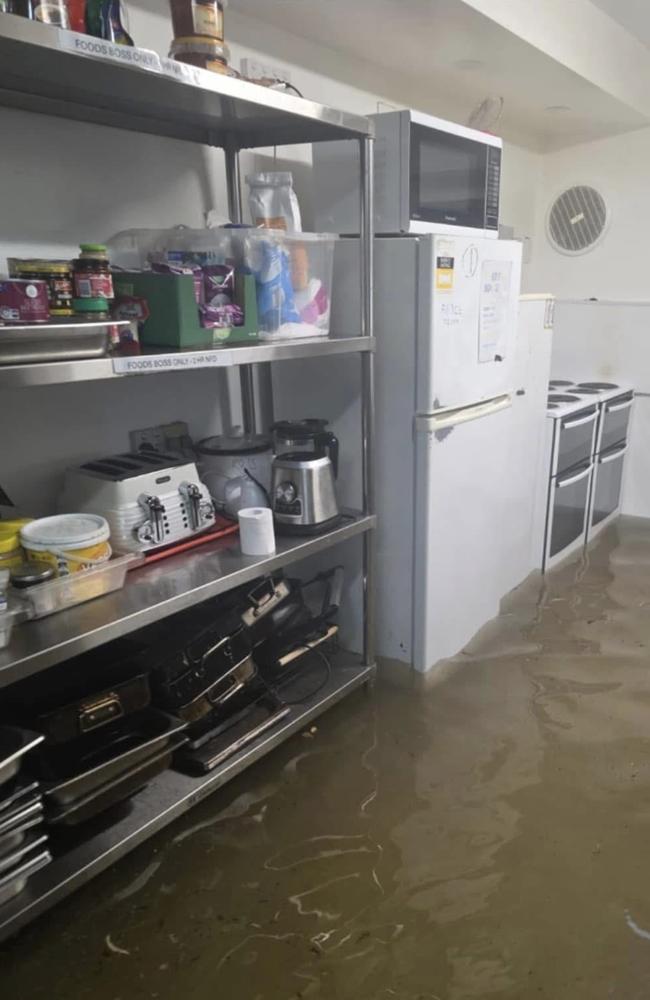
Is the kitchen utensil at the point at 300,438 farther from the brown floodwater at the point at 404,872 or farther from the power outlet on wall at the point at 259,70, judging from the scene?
the power outlet on wall at the point at 259,70

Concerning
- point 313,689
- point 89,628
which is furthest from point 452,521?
point 89,628

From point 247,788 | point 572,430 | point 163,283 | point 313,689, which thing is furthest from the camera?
point 572,430

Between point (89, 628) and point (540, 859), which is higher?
point (89, 628)

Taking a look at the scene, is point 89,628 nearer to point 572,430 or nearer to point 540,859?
point 540,859

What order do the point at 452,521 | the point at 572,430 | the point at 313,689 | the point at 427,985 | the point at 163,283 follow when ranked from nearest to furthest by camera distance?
1. the point at 427,985
2. the point at 163,283
3. the point at 313,689
4. the point at 452,521
5. the point at 572,430

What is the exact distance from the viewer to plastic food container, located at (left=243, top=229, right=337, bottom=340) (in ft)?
6.00

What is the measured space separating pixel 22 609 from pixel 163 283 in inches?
29.5

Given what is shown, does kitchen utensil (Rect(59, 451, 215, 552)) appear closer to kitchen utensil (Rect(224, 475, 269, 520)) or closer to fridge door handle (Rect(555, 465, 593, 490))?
kitchen utensil (Rect(224, 475, 269, 520))

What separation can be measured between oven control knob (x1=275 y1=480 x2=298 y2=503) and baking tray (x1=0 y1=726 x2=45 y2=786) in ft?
2.79

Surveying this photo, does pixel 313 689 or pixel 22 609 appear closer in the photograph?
pixel 22 609

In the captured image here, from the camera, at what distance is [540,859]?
5.46ft

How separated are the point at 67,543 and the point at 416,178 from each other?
1.38m

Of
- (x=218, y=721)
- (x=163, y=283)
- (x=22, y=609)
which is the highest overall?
(x=163, y=283)

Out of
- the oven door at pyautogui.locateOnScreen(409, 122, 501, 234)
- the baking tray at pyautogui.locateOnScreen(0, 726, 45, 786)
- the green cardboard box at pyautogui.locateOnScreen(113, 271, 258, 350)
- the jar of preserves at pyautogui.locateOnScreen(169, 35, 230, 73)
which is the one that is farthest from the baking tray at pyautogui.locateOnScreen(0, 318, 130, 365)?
the oven door at pyautogui.locateOnScreen(409, 122, 501, 234)
